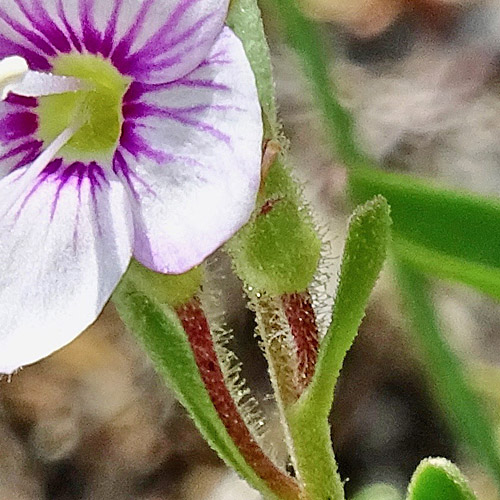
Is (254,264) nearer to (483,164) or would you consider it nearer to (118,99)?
A: (118,99)

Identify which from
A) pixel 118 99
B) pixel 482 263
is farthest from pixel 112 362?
pixel 118 99

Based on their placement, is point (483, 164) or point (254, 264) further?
point (483, 164)

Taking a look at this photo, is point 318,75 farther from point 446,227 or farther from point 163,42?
point 163,42

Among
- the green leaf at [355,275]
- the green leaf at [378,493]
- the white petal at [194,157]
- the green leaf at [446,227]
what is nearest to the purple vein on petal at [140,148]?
the white petal at [194,157]

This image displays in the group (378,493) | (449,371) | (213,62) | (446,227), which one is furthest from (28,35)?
(378,493)

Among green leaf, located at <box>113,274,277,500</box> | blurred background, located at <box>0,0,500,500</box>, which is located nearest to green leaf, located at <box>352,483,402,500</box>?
blurred background, located at <box>0,0,500,500</box>

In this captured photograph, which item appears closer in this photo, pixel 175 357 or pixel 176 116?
pixel 176 116
